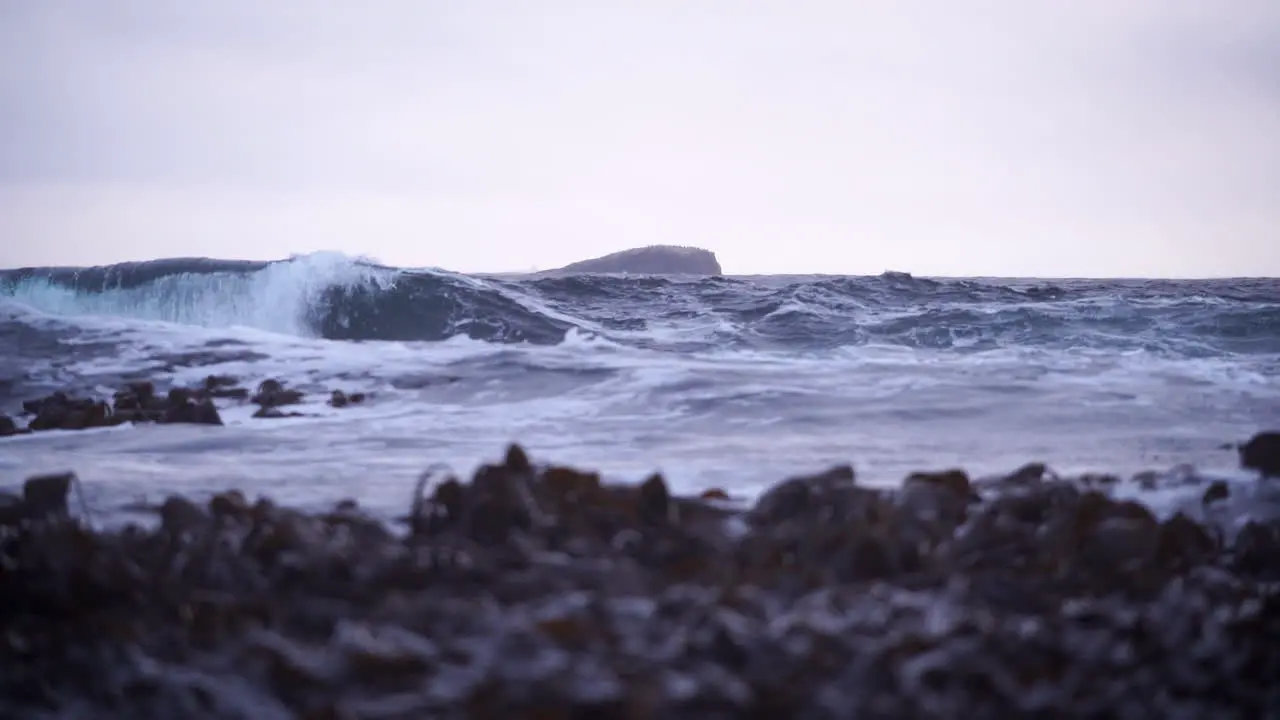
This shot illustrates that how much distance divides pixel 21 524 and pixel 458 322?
30.5 feet

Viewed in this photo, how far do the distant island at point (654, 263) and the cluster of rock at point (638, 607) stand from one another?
28.0 meters

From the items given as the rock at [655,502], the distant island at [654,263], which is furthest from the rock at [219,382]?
the distant island at [654,263]

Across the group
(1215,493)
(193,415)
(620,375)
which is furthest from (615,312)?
(1215,493)

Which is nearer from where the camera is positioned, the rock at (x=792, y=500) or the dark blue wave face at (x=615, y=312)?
the rock at (x=792, y=500)

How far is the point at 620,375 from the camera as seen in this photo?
730cm

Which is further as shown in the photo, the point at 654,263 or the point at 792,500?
the point at 654,263

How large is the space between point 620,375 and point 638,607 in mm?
5175

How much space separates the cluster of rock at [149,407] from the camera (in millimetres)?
5637

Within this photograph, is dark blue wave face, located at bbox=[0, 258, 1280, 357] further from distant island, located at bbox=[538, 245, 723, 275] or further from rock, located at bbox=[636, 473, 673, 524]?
distant island, located at bbox=[538, 245, 723, 275]

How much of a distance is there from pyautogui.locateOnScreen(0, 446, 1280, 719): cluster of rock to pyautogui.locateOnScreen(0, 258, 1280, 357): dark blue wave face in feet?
24.5

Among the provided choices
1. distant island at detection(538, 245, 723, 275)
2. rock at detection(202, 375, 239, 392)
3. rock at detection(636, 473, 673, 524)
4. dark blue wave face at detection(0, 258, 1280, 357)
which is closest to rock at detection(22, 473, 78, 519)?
rock at detection(636, 473, 673, 524)

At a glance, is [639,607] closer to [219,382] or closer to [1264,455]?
[1264,455]

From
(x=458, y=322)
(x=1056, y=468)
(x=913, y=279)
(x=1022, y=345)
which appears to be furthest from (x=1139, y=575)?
(x=913, y=279)

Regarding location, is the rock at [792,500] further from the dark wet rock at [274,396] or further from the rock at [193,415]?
the dark wet rock at [274,396]
